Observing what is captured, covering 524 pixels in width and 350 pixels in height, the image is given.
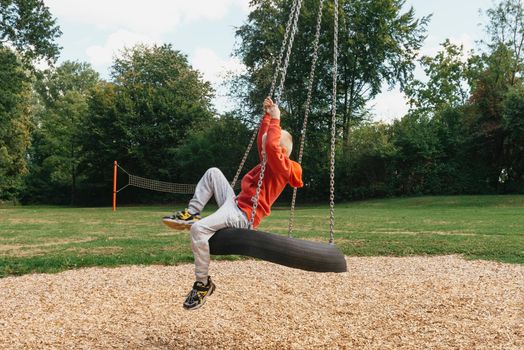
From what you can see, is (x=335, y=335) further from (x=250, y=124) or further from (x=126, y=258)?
(x=250, y=124)

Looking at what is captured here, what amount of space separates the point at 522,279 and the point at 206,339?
4807 mm

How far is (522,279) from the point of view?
23.6 ft

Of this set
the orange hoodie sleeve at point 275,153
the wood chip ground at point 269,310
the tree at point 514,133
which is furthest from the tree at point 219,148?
the orange hoodie sleeve at point 275,153

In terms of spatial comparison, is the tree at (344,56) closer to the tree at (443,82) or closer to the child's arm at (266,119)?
the tree at (443,82)

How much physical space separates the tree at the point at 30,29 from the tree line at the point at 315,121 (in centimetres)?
6

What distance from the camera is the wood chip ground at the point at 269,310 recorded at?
4762 mm

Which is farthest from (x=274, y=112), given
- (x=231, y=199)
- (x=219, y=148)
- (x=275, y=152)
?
(x=219, y=148)

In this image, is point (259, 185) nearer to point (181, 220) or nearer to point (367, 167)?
point (181, 220)

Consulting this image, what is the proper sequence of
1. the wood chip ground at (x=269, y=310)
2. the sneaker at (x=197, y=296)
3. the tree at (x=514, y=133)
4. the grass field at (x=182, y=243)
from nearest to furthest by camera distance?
the sneaker at (x=197, y=296), the wood chip ground at (x=269, y=310), the grass field at (x=182, y=243), the tree at (x=514, y=133)

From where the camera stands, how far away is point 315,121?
106 ft

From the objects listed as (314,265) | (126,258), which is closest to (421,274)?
(314,265)

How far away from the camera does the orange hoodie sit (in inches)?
162

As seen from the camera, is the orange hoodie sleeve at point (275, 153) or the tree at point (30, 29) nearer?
the orange hoodie sleeve at point (275, 153)

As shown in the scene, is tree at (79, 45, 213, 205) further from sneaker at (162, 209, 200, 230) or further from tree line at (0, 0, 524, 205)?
sneaker at (162, 209, 200, 230)
